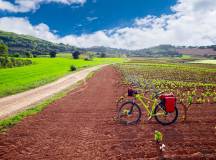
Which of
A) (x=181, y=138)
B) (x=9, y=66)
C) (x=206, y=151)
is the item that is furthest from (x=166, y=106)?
(x=9, y=66)

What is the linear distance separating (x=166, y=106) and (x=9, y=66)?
187ft

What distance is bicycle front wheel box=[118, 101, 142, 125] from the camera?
435 inches

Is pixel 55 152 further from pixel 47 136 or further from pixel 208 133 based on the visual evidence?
pixel 208 133

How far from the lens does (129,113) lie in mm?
11156

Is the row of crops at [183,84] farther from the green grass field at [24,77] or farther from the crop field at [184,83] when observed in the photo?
the green grass field at [24,77]

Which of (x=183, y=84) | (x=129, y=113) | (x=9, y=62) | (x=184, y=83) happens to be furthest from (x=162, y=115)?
(x=9, y=62)

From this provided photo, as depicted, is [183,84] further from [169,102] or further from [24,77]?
[24,77]

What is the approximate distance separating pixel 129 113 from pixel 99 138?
98.6 inches

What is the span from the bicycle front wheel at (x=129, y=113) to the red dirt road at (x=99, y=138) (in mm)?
376

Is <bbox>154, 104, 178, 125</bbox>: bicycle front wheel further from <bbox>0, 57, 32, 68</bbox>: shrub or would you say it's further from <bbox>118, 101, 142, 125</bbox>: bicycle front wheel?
<bbox>0, 57, 32, 68</bbox>: shrub

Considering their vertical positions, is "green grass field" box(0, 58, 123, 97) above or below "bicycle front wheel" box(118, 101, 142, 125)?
below

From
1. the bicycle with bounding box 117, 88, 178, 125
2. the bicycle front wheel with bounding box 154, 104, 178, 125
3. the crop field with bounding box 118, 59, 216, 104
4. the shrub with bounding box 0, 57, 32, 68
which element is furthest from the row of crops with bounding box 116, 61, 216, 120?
the shrub with bounding box 0, 57, 32, 68

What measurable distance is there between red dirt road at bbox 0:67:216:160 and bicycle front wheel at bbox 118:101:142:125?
1.23 feet

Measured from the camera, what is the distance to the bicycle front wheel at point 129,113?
1105cm
